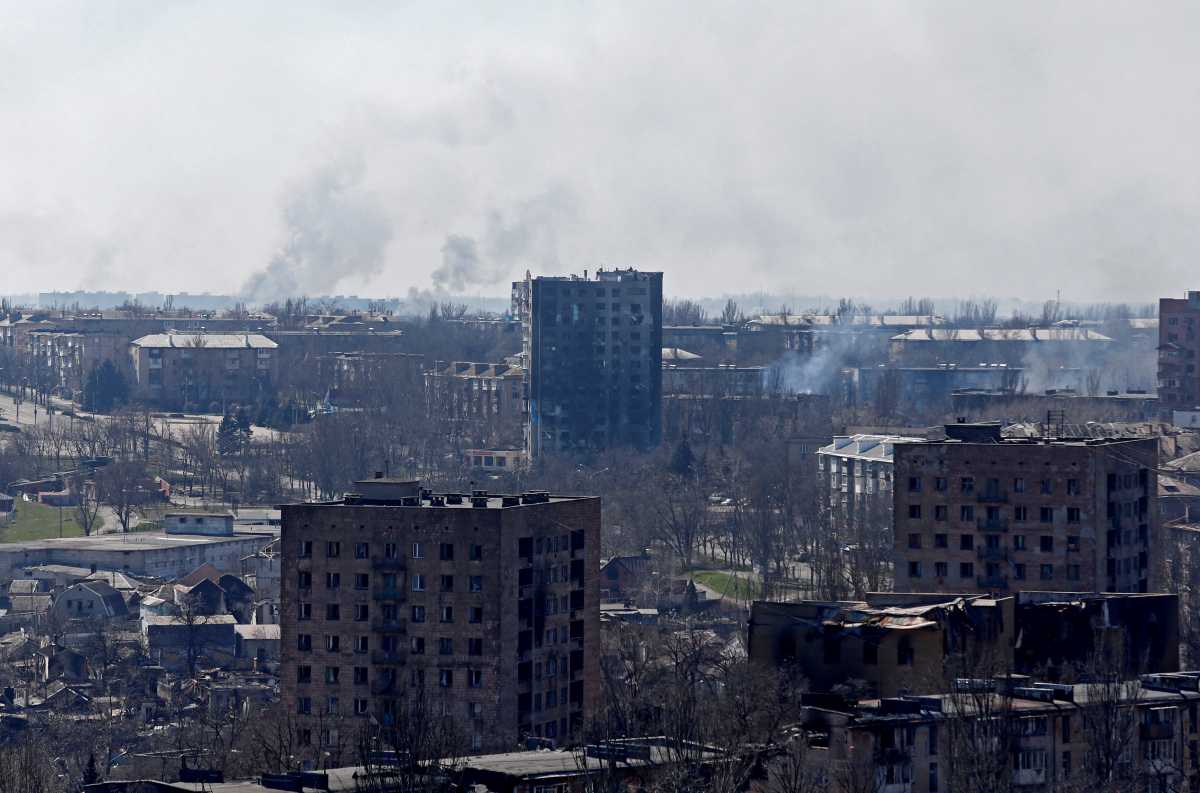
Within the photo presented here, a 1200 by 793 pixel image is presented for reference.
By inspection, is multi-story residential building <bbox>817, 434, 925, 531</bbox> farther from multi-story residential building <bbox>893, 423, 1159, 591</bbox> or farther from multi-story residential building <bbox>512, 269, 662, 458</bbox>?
multi-story residential building <bbox>893, 423, 1159, 591</bbox>

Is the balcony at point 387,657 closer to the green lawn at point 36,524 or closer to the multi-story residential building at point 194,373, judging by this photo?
the green lawn at point 36,524

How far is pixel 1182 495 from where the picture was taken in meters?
74.7

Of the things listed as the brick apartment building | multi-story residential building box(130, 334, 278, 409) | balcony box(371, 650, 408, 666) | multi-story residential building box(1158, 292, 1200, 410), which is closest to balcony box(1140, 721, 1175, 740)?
the brick apartment building

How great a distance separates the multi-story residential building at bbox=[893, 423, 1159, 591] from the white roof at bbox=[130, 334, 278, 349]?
250 feet

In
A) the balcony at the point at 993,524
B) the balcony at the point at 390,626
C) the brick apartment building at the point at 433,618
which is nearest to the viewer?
the brick apartment building at the point at 433,618

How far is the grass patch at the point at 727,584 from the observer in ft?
217

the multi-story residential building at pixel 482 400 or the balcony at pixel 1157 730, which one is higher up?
the multi-story residential building at pixel 482 400

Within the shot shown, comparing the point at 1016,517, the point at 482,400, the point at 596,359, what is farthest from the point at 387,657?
the point at 482,400

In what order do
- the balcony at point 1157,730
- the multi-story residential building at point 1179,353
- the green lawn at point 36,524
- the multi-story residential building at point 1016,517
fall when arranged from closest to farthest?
1. the balcony at point 1157,730
2. the multi-story residential building at point 1016,517
3. the green lawn at point 36,524
4. the multi-story residential building at point 1179,353

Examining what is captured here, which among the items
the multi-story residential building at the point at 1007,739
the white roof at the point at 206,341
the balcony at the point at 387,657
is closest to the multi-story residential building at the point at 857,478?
the balcony at the point at 387,657

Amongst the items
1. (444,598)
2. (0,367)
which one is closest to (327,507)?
(444,598)

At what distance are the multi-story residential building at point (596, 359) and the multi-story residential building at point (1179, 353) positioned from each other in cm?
1734

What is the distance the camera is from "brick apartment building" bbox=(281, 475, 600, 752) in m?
42.9

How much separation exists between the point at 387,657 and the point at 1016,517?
36.6 ft
